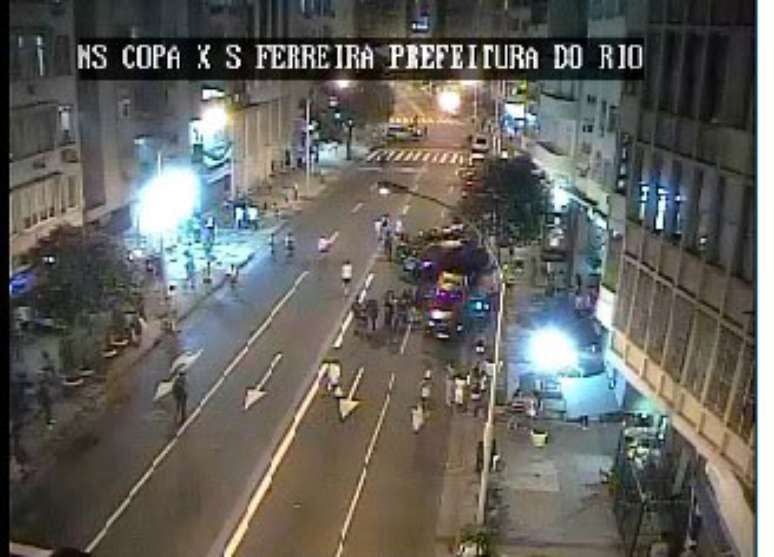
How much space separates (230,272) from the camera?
1459mm

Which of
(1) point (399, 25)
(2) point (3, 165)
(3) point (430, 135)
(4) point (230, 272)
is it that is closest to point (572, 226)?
(3) point (430, 135)

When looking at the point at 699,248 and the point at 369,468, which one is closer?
the point at 699,248

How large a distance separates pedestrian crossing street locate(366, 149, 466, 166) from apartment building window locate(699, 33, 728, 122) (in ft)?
1.16

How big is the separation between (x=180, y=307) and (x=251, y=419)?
0.62ft

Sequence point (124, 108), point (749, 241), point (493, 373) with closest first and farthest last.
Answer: point (749, 241)
point (124, 108)
point (493, 373)

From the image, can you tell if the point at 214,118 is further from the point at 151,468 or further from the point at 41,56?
the point at 151,468

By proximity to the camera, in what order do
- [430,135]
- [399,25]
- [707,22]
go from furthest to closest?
[430,135] < [399,25] < [707,22]

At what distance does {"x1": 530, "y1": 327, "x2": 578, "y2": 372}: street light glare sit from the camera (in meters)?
1.42

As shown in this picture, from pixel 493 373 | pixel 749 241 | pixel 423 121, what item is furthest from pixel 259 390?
pixel 749 241

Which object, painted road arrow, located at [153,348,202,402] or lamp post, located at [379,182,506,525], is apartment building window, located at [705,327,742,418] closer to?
lamp post, located at [379,182,506,525]

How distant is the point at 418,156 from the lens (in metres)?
1.50

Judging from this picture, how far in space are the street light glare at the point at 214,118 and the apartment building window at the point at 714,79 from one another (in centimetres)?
63

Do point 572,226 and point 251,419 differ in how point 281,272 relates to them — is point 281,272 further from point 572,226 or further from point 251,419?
point 572,226

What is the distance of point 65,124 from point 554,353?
74cm
